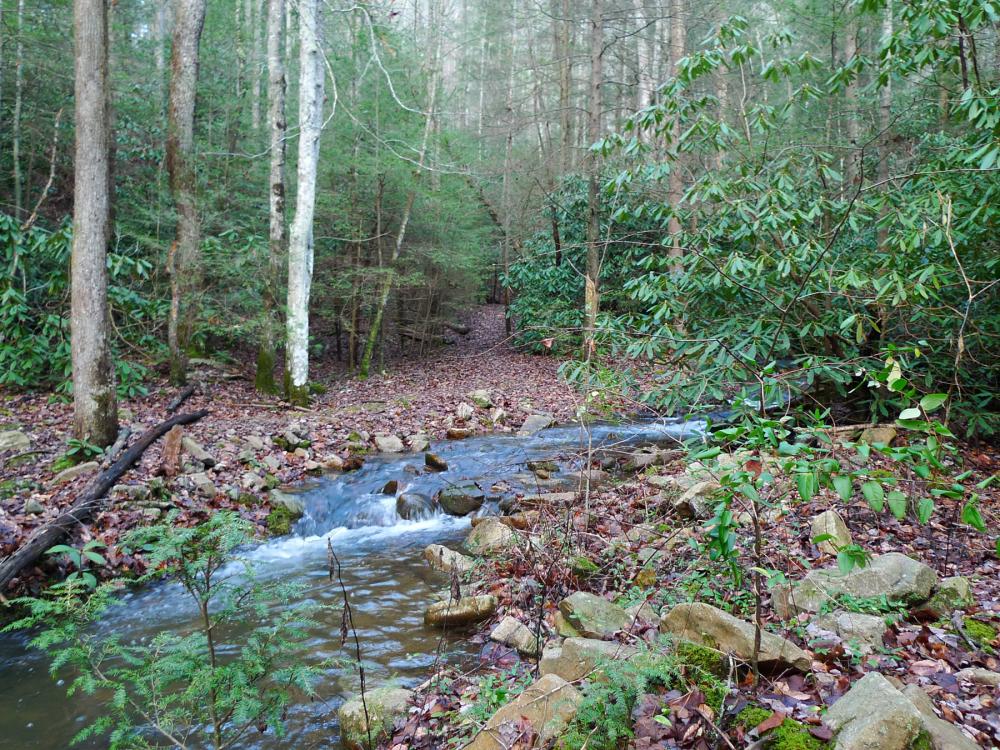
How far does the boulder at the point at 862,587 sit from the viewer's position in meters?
3.39

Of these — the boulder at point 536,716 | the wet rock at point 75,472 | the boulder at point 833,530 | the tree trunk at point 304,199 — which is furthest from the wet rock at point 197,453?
the boulder at point 833,530

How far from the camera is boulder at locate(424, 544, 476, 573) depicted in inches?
220

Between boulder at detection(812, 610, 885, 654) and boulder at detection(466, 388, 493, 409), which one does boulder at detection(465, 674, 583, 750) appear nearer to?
boulder at detection(812, 610, 885, 654)

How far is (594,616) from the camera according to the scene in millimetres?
3598

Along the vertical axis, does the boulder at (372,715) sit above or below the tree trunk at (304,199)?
below

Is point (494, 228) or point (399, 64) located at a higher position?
point (399, 64)

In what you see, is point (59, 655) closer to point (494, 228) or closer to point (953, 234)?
point (953, 234)

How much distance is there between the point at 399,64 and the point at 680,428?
36.6 ft

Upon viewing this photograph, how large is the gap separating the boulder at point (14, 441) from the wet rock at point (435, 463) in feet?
15.9

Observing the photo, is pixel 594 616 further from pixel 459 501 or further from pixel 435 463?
pixel 435 463

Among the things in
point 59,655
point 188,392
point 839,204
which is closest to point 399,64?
point 188,392

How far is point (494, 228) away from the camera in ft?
64.8

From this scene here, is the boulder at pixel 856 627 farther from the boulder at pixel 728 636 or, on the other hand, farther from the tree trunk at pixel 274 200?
the tree trunk at pixel 274 200

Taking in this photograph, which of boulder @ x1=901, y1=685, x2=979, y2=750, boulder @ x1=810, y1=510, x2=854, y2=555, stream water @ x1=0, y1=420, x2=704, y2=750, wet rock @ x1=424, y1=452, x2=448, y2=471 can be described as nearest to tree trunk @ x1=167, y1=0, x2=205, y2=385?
Answer: stream water @ x1=0, y1=420, x2=704, y2=750
